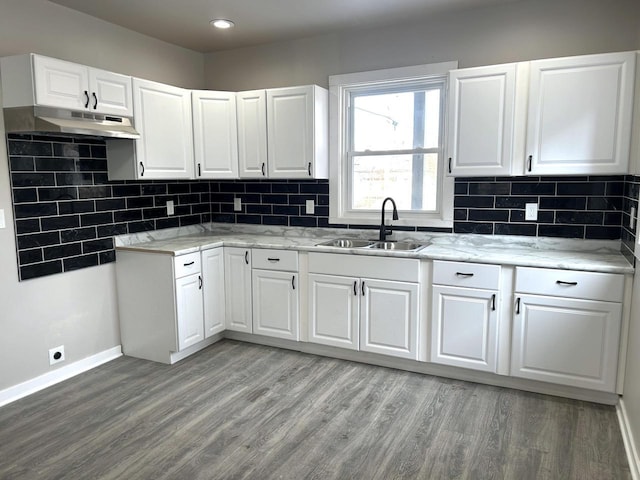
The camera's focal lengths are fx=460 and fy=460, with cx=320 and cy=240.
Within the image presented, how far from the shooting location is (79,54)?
A: 10.6 feet

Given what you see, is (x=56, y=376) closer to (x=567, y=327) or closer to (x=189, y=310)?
(x=189, y=310)

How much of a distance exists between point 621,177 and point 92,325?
380 centimetres

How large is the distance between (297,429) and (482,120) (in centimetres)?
223

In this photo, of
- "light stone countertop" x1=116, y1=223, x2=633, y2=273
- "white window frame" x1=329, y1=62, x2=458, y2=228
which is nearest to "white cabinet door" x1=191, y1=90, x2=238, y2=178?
"light stone countertop" x1=116, y1=223, x2=633, y2=273

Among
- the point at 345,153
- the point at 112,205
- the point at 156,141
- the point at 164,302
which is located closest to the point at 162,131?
the point at 156,141

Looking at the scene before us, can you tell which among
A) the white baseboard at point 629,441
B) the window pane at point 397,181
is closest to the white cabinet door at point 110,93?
the window pane at point 397,181

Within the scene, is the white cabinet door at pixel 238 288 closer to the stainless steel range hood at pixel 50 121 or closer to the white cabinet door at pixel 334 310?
the white cabinet door at pixel 334 310

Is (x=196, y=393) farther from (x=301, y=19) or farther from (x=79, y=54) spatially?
(x=301, y=19)

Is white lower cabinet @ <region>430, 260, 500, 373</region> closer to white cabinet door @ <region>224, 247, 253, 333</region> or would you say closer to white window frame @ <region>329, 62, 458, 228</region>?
white window frame @ <region>329, 62, 458, 228</region>

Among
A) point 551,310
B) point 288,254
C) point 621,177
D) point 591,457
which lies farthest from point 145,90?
point 591,457

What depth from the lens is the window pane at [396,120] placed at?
3566mm

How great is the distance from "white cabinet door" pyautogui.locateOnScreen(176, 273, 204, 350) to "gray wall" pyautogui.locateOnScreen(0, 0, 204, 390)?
592 mm

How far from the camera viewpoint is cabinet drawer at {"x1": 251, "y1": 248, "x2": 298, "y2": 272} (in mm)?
3535

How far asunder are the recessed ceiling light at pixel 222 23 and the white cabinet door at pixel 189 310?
6.23 feet
